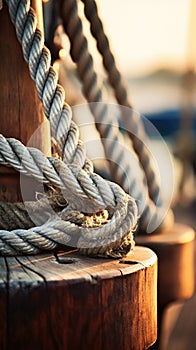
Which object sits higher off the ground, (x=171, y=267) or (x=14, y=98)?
(x=14, y=98)

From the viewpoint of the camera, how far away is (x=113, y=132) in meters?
1.72

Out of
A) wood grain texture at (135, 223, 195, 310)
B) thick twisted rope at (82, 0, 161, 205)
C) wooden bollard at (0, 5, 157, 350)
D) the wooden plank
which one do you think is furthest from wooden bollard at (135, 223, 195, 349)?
the wooden plank

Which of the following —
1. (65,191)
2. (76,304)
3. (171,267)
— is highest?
(65,191)

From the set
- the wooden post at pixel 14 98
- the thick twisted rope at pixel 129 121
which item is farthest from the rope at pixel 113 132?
the wooden post at pixel 14 98

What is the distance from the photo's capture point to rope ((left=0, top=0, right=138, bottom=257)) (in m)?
1.03

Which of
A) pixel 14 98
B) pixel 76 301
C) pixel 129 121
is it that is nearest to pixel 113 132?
pixel 129 121

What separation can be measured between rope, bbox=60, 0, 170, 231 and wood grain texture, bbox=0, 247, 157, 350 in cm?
52

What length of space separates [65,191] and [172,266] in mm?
721

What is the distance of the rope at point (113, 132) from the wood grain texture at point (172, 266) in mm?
67

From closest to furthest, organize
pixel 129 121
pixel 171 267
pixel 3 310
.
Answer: pixel 3 310
pixel 171 267
pixel 129 121

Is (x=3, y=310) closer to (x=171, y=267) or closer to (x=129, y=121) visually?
(x=171, y=267)

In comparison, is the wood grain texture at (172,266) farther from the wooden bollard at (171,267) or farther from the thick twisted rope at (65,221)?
the thick twisted rope at (65,221)

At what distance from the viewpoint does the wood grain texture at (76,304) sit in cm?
91

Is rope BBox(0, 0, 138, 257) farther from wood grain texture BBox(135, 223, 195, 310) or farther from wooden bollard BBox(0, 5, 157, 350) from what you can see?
wood grain texture BBox(135, 223, 195, 310)
